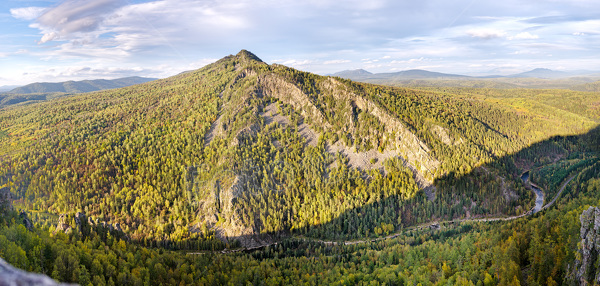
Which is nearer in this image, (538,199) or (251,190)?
(251,190)

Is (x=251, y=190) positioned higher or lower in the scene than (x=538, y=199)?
higher

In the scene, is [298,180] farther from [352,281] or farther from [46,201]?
[46,201]

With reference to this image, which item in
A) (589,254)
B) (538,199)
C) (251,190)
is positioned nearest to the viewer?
(589,254)

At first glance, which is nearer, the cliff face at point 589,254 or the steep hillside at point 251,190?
the cliff face at point 589,254

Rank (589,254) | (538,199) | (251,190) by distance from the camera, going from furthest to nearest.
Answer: (538,199) < (251,190) < (589,254)

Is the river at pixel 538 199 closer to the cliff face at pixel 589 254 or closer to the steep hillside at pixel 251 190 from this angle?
the steep hillside at pixel 251 190

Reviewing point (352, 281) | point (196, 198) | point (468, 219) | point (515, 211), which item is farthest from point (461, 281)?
point (196, 198)

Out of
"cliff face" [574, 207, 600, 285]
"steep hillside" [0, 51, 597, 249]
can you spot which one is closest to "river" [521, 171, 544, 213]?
"steep hillside" [0, 51, 597, 249]

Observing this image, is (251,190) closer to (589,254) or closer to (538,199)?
(589,254)

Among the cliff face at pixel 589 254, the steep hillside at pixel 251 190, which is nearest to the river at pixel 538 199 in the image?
the steep hillside at pixel 251 190

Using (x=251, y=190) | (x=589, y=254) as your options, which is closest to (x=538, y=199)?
(x=589, y=254)
